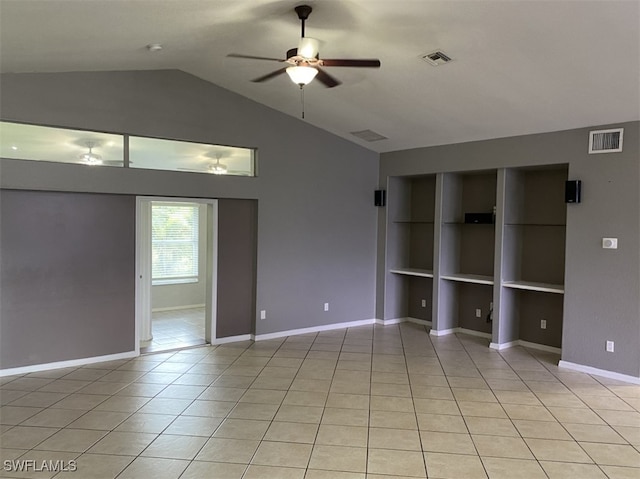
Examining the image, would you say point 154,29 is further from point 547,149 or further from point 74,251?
point 547,149

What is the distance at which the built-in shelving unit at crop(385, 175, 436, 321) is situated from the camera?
686 centimetres

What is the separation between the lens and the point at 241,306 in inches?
232

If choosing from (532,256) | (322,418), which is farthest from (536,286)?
(322,418)

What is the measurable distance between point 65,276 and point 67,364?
94cm

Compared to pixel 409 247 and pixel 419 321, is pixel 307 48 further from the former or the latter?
pixel 419 321

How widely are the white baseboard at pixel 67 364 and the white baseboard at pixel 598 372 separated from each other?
4.85 meters

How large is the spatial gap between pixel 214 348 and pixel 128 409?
1.85m

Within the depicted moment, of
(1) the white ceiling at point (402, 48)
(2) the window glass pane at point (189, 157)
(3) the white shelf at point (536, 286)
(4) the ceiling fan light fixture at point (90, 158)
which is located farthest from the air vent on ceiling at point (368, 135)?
(4) the ceiling fan light fixture at point (90, 158)

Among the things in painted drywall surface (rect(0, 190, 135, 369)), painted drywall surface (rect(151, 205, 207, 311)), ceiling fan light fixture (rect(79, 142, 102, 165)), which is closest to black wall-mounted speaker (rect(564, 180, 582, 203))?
painted drywall surface (rect(0, 190, 135, 369))

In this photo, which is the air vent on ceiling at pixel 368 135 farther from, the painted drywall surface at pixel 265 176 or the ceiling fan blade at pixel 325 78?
the ceiling fan blade at pixel 325 78

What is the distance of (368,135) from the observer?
245 inches

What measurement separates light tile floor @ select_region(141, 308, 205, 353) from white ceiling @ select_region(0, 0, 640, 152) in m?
3.27

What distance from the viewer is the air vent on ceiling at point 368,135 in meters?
6.11

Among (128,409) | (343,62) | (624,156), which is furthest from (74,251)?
(624,156)
